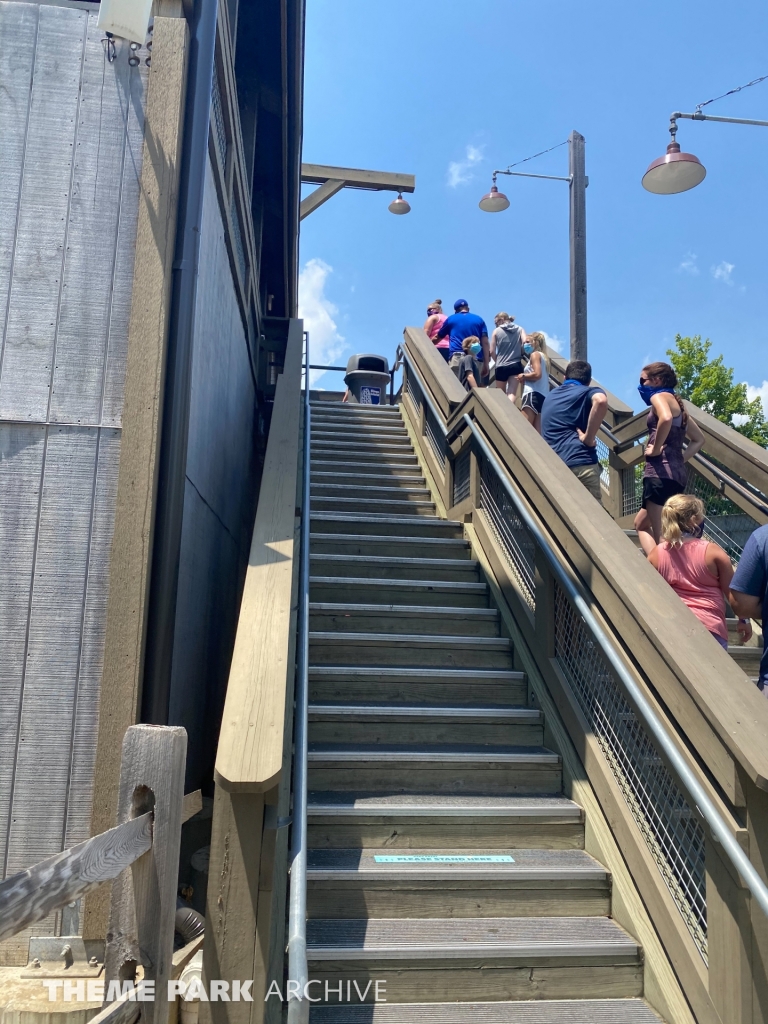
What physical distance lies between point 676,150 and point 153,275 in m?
5.56

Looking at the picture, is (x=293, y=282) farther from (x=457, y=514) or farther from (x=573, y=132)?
(x=457, y=514)

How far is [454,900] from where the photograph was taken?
8.89 feet

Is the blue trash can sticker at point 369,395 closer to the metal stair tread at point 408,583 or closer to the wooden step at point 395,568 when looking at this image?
the wooden step at point 395,568

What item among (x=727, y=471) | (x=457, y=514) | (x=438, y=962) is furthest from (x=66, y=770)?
(x=727, y=471)

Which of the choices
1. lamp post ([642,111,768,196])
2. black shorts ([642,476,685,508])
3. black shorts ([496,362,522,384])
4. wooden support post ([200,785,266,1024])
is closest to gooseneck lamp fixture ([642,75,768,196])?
lamp post ([642,111,768,196])

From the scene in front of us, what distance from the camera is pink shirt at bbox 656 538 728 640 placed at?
321 cm

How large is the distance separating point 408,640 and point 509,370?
3.95 metres

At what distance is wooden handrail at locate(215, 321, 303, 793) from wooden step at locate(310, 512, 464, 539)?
138 cm

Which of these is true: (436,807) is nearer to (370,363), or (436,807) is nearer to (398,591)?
(398,591)

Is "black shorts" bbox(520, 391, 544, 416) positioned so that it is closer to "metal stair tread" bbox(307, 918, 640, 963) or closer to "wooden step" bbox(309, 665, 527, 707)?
"wooden step" bbox(309, 665, 527, 707)

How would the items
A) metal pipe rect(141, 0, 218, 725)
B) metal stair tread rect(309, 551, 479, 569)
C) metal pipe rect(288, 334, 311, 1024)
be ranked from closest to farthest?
metal pipe rect(288, 334, 311, 1024) → metal pipe rect(141, 0, 218, 725) → metal stair tread rect(309, 551, 479, 569)

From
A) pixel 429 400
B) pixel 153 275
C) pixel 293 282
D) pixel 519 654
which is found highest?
pixel 293 282

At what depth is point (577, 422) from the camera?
5062 mm

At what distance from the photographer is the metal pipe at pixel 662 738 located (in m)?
1.96
